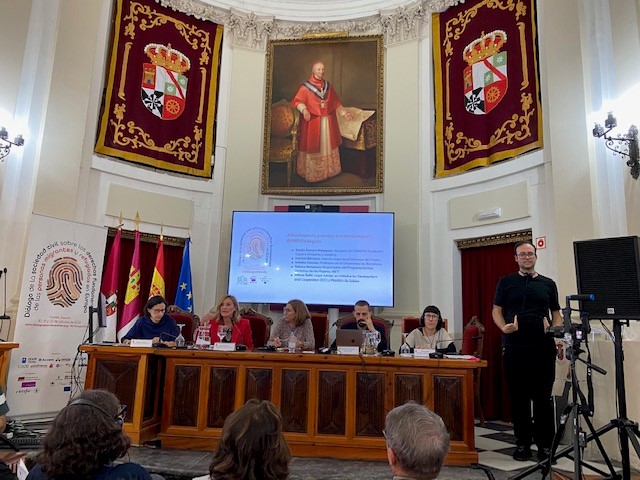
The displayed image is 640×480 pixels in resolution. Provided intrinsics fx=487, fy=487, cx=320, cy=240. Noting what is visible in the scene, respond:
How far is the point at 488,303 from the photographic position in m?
6.08

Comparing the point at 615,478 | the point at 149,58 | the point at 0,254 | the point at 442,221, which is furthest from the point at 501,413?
the point at 149,58

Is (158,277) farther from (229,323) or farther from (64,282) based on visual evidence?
(229,323)

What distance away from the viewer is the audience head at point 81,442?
127cm

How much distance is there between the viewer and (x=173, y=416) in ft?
12.2

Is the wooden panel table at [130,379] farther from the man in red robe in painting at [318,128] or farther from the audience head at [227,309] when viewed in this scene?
the man in red robe in painting at [318,128]

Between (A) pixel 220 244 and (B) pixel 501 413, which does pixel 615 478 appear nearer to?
(B) pixel 501 413

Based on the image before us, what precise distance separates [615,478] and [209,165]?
605 cm

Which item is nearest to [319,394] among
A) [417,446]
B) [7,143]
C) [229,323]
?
[229,323]

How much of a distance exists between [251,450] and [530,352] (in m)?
2.90

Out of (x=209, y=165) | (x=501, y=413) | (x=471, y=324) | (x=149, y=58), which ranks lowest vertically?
(x=501, y=413)

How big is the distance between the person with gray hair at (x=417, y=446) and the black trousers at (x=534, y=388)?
2.55 m

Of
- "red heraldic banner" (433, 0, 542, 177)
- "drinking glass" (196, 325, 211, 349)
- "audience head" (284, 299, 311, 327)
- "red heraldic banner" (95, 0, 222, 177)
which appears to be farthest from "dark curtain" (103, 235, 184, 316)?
"red heraldic banner" (433, 0, 542, 177)

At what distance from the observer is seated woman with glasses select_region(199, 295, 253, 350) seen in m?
4.52

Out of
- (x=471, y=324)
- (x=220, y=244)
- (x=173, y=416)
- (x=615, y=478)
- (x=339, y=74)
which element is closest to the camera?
(x=615, y=478)
